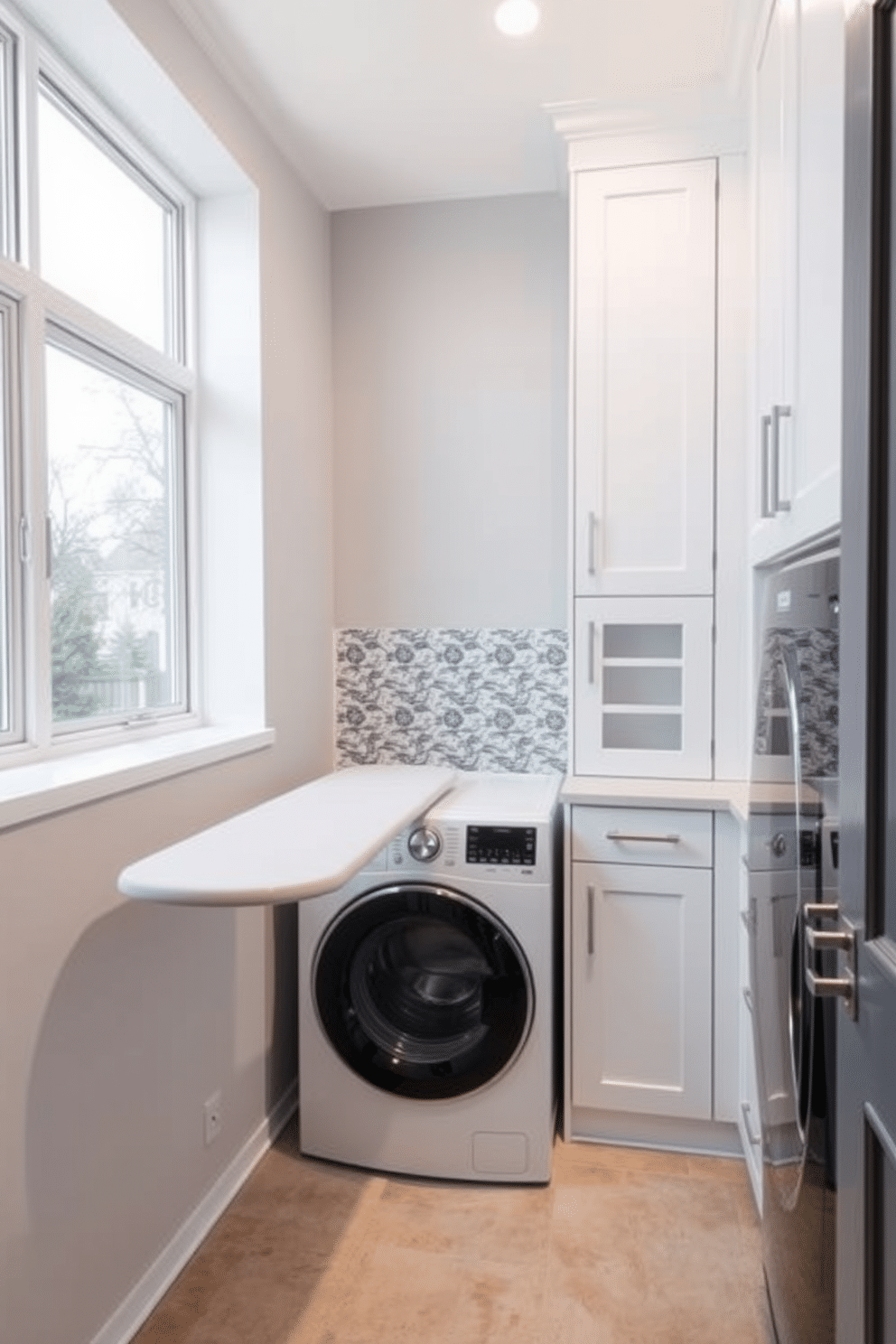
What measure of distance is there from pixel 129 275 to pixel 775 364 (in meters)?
1.54

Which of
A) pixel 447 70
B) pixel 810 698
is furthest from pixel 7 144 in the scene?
pixel 810 698

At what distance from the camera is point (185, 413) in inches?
90.5

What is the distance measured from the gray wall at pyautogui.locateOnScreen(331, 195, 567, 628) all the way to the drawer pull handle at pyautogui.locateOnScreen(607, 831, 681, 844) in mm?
795

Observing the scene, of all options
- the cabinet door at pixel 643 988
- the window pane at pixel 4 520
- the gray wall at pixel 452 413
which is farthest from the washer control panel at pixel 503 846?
the window pane at pixel 4 520

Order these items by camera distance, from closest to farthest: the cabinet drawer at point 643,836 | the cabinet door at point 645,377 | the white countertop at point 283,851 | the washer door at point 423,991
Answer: the white countertop at point 283,851
the washer door at point 423,991
the cabinet drawer at point 643,836
the cabinet door at point 645,377

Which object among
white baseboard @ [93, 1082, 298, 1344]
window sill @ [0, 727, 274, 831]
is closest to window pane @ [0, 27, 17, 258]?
window sill @ [0, 727, 274, 831]

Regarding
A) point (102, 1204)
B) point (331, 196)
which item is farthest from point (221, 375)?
point (102, 1204)

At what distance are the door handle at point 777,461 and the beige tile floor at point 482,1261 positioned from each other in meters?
1.62

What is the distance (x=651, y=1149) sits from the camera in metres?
2.27

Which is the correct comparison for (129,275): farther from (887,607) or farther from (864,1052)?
(864,1052)

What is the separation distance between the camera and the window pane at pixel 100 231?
1.77 metres

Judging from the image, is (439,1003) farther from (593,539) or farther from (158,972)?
(593,539)

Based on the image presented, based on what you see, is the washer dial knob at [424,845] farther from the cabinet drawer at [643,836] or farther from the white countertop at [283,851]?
the cabinet drawer at [643,836]

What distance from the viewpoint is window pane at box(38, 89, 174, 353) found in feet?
5.82
